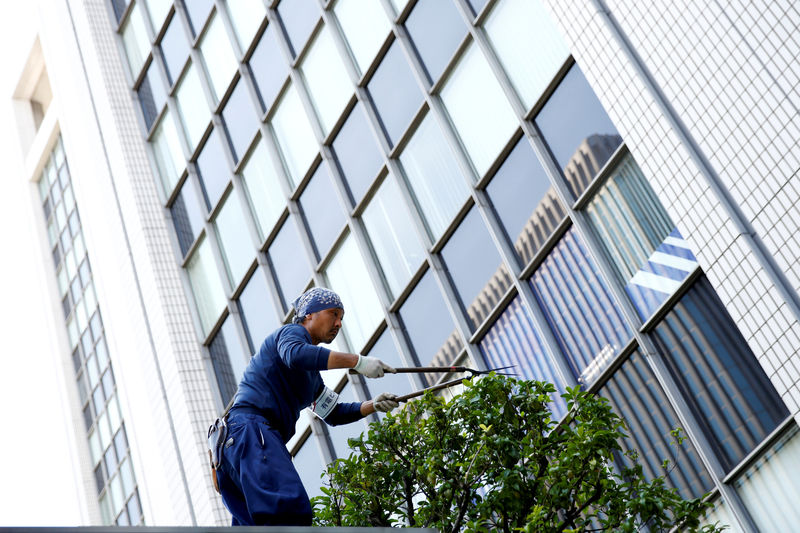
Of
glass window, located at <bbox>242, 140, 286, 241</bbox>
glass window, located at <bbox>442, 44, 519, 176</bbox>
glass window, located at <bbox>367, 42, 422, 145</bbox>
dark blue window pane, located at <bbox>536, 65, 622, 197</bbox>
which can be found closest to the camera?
dark blue window pane, located at <bbox>536, 65, 622, 197</bbox>

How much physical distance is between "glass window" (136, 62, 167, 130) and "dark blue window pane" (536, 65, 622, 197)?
1162cm

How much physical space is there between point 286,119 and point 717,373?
9908 millimetres

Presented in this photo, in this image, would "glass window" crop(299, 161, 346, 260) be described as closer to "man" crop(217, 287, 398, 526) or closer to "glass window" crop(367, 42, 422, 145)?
"glass window" crop(367, 42, 422, 145)

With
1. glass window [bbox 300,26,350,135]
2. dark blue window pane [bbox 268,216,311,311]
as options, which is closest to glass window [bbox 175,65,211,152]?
glass window [bbox 300,26,350,135]

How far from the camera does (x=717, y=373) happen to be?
1015cm

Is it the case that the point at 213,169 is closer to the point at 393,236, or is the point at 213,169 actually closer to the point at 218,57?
the point at 218,57

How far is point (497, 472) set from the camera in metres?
7.32

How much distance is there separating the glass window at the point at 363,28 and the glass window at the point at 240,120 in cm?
286

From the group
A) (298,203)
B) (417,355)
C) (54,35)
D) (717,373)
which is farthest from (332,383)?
(54,35)

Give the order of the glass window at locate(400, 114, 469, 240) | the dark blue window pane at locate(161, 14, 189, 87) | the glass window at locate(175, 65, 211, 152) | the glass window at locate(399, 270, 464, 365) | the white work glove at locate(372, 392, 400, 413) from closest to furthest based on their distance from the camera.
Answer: the white work glove at locate(372, 392, 400, 413), the glass window at locate(399, 270, 464, 365), the glass window at locate(400, 114, 469, 240), the glass window at locate(175, 65, 211, 152), the dark blue window pane at locate(161, 14, 189, 87)

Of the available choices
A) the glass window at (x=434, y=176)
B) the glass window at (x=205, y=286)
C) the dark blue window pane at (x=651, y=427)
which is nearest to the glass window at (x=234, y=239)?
the glass window at (x=205, y=286)

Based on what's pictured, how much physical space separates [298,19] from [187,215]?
4.88 meters

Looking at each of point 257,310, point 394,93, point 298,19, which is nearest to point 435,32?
point 394,93

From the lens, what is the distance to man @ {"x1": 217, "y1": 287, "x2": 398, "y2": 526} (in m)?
6.49
